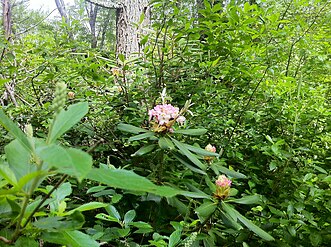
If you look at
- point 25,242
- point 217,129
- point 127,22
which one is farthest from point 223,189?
point 127,22

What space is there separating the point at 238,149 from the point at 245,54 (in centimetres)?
56

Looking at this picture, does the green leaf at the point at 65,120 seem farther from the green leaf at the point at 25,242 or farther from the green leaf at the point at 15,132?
the green leaf at the point at 25,242

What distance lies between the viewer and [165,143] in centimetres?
107

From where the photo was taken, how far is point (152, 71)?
1830 mm

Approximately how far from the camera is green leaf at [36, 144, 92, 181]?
295 millimetres

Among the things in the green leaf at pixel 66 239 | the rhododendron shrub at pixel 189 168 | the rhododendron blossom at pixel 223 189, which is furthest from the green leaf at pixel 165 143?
the green leaf at pixel 66 239

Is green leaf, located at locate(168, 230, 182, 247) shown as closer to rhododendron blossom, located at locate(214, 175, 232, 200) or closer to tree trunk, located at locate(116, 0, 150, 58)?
rhododendron blossom, located at locate(214, 175, 232, 200)

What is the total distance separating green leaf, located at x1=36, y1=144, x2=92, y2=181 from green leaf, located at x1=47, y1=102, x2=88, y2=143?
3.2 inches

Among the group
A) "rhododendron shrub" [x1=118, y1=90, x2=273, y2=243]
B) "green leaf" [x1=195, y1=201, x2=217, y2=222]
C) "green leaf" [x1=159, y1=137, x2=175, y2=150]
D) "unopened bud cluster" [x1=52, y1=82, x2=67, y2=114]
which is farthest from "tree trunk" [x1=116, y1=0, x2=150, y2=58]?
"unopened bud cluster" [x1=52, y1=82, x2=67, y2=114]

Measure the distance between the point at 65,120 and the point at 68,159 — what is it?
15cm

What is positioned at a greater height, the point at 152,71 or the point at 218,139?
the point at 152,71

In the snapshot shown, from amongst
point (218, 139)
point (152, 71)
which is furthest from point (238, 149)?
point (152, 71)

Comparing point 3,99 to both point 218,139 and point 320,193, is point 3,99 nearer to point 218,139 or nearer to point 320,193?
point 218,139

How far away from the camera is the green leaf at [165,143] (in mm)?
1043
